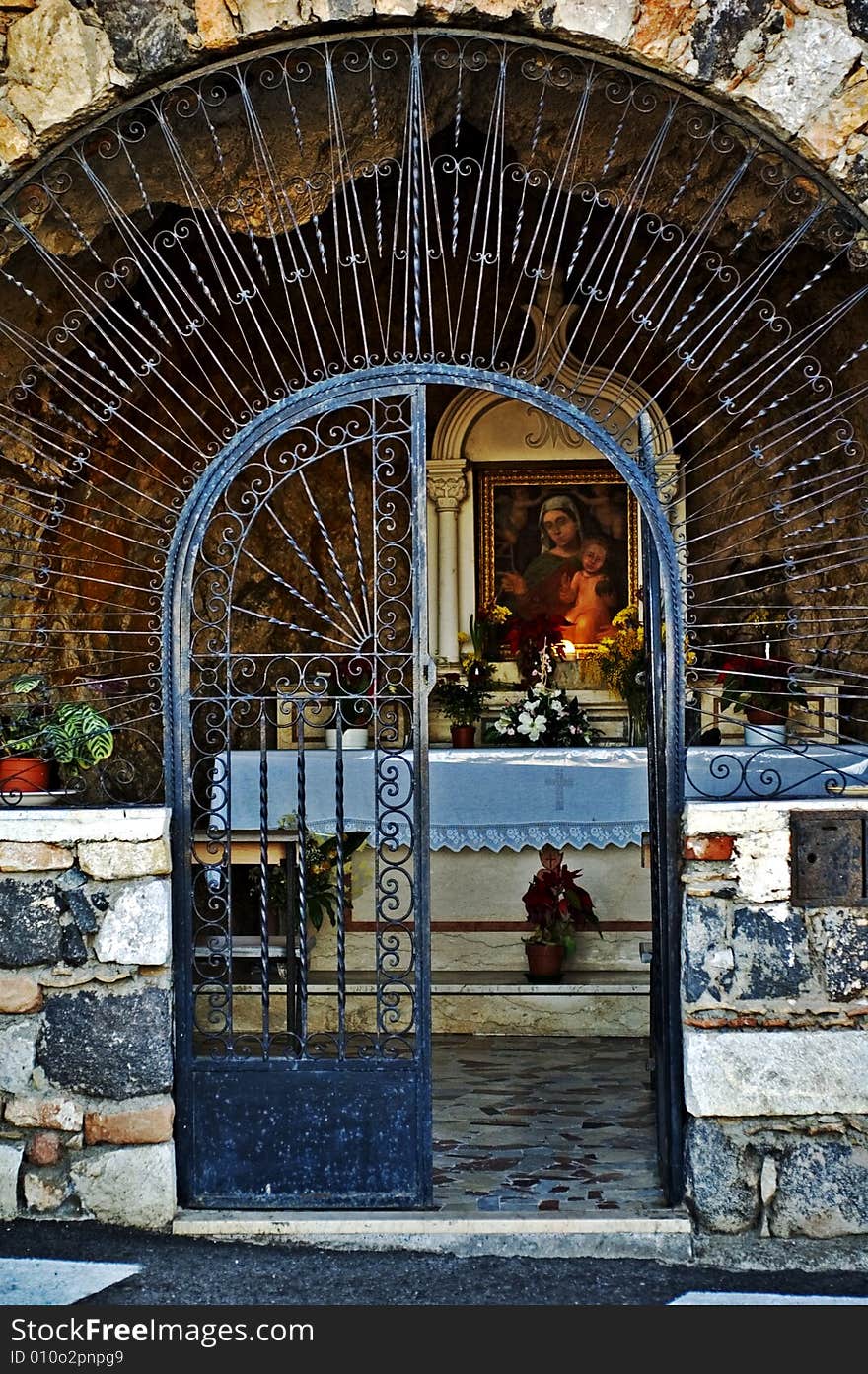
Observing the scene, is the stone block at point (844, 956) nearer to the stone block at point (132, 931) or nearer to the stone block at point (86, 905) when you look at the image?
the stone block at point (132, 931)

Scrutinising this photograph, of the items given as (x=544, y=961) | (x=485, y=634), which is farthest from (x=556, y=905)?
(x=485, y=634)

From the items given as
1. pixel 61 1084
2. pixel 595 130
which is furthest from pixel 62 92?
pixel 61 1084

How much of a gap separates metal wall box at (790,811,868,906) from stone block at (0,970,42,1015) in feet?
7.41

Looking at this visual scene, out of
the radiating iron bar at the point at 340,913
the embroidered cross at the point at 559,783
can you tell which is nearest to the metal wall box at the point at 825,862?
the radiating iron bar at the point at 340,913

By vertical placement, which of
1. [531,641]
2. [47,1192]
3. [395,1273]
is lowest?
[395,1273]

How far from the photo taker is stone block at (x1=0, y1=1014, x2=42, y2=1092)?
438 cm

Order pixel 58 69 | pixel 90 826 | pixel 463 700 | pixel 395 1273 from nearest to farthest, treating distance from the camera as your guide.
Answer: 1. pixel 395 1273
2. pixel 90 826
3. pixel 58 69
4. pixel 463 700

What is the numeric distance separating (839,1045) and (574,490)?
514cm

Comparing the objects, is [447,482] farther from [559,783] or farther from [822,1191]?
[822,1191]

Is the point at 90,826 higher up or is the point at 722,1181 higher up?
the point at 90,826

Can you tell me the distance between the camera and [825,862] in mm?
4324

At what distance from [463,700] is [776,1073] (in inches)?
158

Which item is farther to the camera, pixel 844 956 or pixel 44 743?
pixel 44 743

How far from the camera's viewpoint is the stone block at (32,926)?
14.4ft
